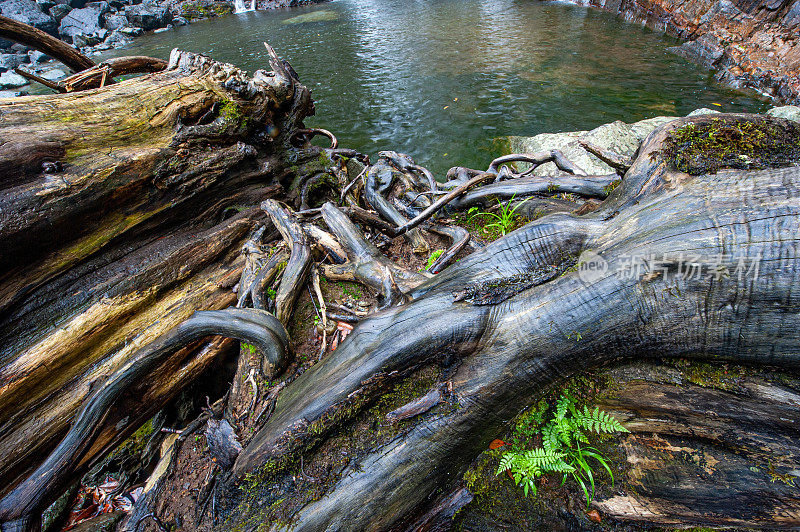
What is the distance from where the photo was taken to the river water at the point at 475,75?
28.8 feet

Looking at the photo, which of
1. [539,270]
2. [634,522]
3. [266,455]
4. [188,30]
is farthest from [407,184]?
[188,30]

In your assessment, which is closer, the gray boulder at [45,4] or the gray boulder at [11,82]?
the gray boulder at [11,82]

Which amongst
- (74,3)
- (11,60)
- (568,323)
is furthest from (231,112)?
(74,3)

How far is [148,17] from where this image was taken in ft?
81.6

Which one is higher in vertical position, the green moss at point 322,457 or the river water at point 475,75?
the river water at point 475,75

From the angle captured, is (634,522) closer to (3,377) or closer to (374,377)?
(374,377)

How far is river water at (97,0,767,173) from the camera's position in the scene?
8.77m

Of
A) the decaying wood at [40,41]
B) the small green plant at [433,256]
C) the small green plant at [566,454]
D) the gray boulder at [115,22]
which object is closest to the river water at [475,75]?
the small green plant at [433,256]

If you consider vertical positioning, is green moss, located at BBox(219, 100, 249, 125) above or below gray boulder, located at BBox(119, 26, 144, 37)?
below

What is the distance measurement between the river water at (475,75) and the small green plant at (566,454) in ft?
20.6

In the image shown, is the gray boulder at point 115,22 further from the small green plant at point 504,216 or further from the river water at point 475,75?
the small green plant at point 504,216

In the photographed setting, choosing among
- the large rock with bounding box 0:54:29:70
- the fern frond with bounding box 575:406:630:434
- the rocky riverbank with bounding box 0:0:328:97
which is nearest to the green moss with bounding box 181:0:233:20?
the rocky riverbank with bounding box 0:0:328:97

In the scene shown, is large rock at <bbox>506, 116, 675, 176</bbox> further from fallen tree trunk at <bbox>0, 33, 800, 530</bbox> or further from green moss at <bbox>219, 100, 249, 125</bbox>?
green moss at <bbox>219, 100, 249, 125</bbox>

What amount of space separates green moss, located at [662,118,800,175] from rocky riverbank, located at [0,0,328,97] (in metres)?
26.8
